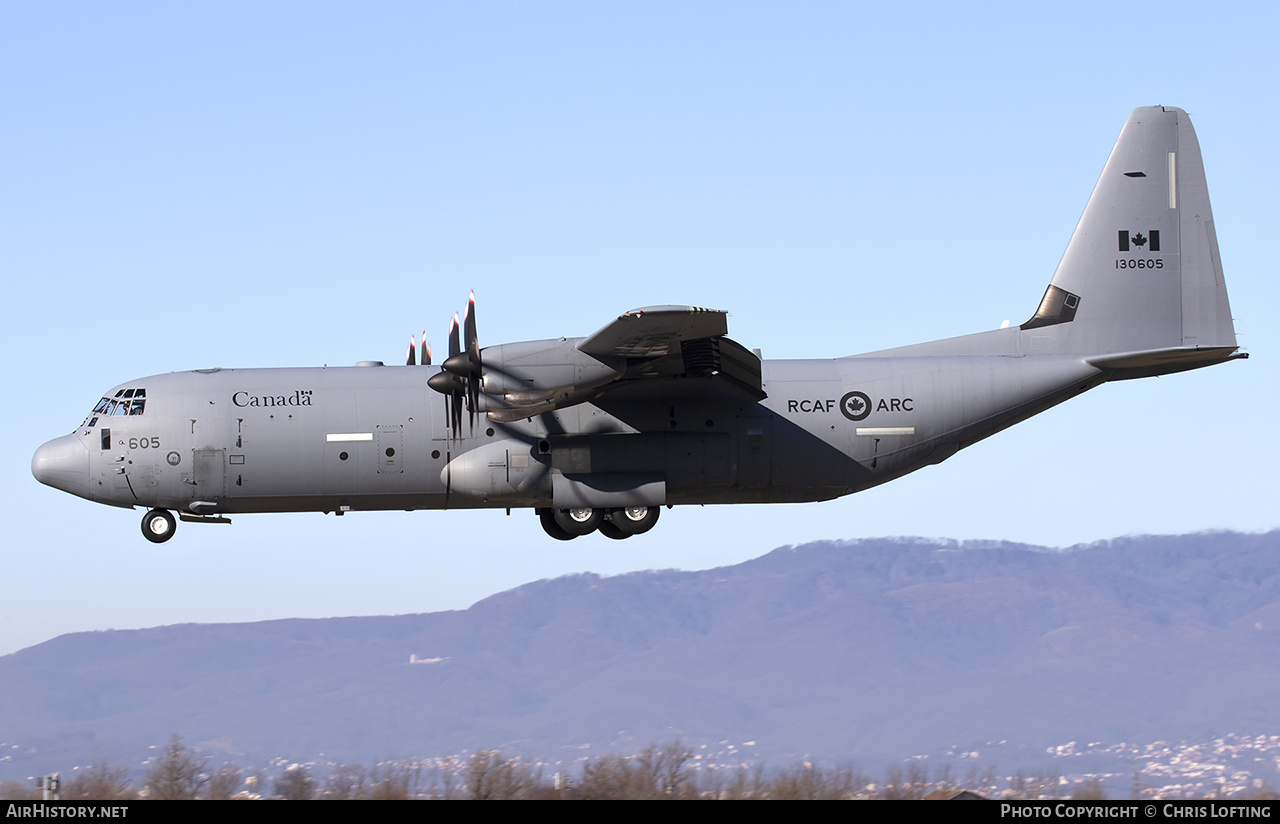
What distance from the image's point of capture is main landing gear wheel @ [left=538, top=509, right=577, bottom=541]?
27.0 metres

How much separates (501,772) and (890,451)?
957cm

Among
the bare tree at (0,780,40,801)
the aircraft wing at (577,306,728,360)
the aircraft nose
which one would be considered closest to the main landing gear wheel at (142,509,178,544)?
the aircraft nose

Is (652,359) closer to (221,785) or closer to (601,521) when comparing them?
(601,521)

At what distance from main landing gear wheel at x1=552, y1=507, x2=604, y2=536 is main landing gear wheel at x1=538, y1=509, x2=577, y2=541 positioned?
235mm

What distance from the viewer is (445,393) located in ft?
79.2

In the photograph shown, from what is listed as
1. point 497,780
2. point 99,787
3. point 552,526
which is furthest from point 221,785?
point 552,526

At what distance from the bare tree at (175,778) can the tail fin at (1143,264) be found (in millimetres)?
18969

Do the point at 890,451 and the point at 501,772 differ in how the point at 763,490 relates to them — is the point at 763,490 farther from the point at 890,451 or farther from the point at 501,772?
the point at 501,772

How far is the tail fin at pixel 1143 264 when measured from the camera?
27766 mm

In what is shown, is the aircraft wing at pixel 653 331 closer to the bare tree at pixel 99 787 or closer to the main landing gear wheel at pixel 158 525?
the main landing gear wheel at pixel 158 525

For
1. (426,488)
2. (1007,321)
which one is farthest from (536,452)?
(1007,321)

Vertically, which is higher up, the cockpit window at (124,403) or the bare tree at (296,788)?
the cockpit window at (124,403)

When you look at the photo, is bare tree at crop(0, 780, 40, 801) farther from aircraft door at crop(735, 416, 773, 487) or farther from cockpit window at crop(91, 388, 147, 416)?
aircraft door at crop(735, 416, 773, 487)

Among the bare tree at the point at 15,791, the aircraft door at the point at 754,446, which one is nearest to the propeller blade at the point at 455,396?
the aircraft door at the point at 754,446
